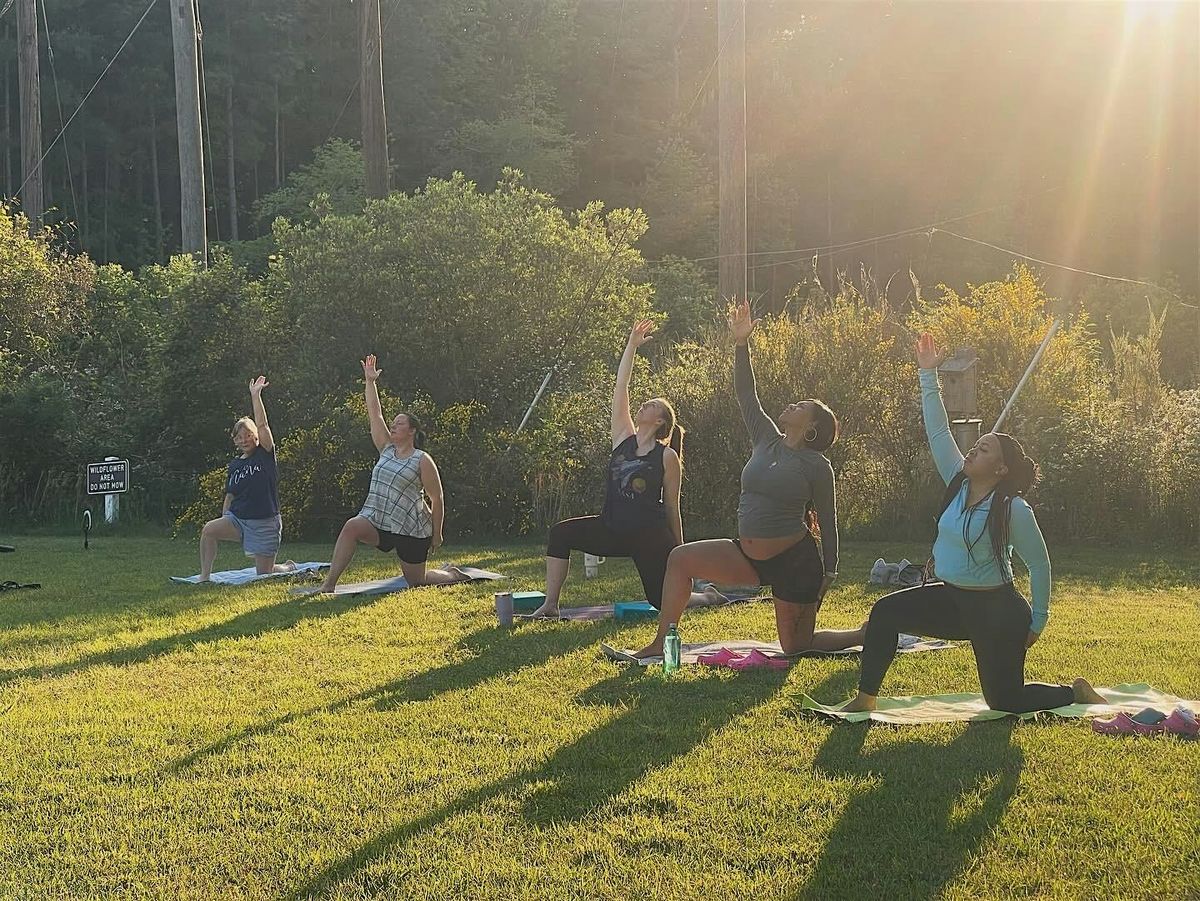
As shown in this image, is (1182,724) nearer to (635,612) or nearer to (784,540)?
(784,540)

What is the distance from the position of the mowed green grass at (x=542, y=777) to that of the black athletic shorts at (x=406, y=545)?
85.8 inches

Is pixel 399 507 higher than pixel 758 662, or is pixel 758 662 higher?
pixel 399 507

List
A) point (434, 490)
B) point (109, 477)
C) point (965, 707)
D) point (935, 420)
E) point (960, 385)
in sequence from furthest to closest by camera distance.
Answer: point (109, 477) → point (960, 385) → point (434, 490) → point (935, 420) → point (965, 707)

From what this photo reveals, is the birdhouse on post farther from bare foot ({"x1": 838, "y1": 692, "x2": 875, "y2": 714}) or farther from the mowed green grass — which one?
bare foot ({"x1": 838, "y1": 692, "x2": 875, "y2": 714})

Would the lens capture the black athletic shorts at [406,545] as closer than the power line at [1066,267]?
Yes

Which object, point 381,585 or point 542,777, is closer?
point 542,777

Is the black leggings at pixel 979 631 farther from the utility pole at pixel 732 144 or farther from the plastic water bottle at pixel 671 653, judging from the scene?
the utility pole at pixel 732 144

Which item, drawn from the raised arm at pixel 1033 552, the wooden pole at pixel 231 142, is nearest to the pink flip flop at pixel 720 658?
the raised arm at pixel 1033 552

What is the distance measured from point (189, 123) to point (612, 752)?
2220 cm

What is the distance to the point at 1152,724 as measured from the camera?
593 centimetres

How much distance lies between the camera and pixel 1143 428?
15.1m

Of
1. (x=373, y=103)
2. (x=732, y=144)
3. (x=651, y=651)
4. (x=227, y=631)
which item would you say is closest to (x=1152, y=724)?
(x=651, y=651)

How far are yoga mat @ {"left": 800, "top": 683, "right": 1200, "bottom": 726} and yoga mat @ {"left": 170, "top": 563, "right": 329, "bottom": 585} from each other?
22.9 ft

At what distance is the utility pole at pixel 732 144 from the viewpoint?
17188 mm
